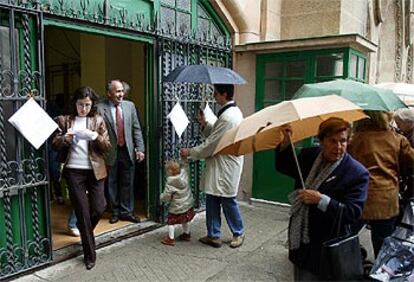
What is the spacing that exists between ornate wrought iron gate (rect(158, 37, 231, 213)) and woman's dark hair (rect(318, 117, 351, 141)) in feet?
8.64

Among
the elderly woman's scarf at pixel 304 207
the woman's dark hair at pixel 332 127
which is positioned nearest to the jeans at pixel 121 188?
the elderly woman's scarf at pixel 304 207

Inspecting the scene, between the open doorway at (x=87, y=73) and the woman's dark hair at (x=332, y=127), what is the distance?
289 centimetres

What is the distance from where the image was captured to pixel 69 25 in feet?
12.1

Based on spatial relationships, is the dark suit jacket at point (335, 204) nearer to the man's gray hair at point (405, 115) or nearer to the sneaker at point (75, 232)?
the man's gray hair at point (405, 115)

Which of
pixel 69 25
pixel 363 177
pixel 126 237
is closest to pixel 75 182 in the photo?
pixel 126 237

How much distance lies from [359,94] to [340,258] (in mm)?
1483

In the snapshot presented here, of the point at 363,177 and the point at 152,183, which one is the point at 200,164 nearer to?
the point at 152,183

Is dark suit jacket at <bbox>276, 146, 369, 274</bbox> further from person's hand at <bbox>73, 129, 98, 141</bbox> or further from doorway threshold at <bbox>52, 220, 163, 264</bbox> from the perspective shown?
doorway threshold at <bbox>52, 220, 163, 264</bbox>

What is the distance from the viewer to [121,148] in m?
4.77

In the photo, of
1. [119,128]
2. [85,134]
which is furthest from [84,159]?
[119,128]

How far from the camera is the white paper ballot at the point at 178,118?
458cm

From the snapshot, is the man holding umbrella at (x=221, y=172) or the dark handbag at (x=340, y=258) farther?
the man holding umbrella at (x=221, y=172)

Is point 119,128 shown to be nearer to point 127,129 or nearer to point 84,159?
point 127,129

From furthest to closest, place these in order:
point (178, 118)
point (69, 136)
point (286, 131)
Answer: point (178, 118)
point (69, 136)
point (286, 131)
